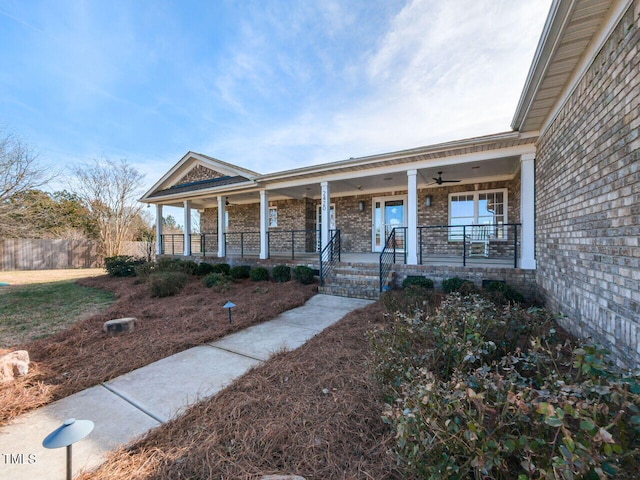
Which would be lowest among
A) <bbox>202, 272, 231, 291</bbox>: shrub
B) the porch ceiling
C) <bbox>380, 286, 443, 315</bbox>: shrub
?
<bbox>202, 272, 231, 291</bbox>: shrub

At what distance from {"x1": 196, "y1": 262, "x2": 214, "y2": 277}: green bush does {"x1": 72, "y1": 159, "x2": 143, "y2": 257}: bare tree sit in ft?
40.6

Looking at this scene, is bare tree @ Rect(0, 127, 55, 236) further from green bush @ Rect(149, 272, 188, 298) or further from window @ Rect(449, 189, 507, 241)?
window @ Rect(449, 189, 507, 241)

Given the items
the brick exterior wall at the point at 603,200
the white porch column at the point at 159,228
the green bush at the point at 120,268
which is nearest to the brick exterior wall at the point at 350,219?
the white porch column at the point at 159,228

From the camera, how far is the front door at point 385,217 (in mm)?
10180

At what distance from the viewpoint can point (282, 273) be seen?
850cm

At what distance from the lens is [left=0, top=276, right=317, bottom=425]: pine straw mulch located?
2791 mm

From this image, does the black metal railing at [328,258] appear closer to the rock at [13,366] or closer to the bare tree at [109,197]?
the rock at [13,366]

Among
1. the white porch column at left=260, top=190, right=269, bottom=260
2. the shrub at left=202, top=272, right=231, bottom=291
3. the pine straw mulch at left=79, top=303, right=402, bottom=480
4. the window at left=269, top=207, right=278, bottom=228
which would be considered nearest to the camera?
the pine straw mulch at left=79, top=303, right=402, bottom=480

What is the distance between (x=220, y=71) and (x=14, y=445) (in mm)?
10914

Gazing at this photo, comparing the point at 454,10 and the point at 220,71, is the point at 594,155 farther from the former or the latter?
the point at 220,71

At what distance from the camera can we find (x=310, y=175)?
8602mm

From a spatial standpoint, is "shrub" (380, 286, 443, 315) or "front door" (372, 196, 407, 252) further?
"front door" (372, 196, 407, 252)

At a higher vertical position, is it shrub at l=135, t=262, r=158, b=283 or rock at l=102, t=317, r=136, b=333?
shrub at l=135, t=262, r=158, b=283

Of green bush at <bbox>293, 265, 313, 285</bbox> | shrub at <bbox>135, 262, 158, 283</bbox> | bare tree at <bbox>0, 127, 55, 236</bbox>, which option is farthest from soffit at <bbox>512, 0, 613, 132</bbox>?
bare tree at <bbox>0, 127, 55, 236</bbox>
